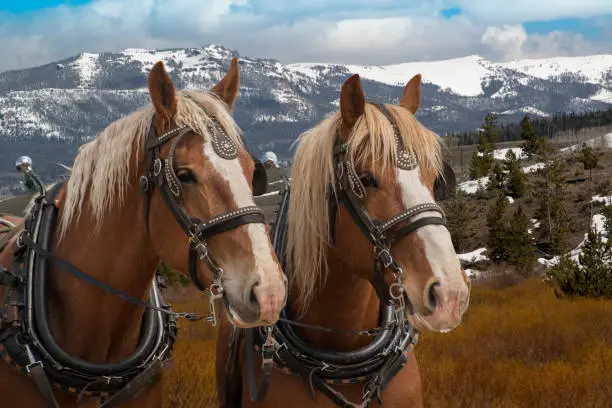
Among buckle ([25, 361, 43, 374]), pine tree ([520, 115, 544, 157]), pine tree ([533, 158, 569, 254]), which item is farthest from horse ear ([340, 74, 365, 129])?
pine tree ([520, 115, 544, 157])

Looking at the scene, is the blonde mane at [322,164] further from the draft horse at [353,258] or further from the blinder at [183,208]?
the blinder at [183,208]

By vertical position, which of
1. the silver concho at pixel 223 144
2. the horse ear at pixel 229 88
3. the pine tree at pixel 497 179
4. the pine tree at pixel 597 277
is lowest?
the pine tree at pixel 497 179

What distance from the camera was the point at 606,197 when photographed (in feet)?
125

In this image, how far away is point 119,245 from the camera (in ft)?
9.59

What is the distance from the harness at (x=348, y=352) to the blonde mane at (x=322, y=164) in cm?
5

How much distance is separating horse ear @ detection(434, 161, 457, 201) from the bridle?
3.62 ft

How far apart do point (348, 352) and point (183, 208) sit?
1.36 m

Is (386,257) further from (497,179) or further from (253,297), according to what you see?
(497,179)

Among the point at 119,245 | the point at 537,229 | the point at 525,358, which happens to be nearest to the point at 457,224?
the point at 537,229

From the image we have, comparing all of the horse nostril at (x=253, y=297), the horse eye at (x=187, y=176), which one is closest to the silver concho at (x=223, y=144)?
the horse eye at (x=187, y=176)

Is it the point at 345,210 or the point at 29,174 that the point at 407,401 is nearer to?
the point at 345,210

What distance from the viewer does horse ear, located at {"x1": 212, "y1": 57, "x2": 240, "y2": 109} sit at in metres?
3.21

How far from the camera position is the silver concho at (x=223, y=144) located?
8.68 feet

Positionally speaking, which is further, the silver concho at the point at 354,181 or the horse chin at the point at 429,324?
the silver concho at the point at 354,181
